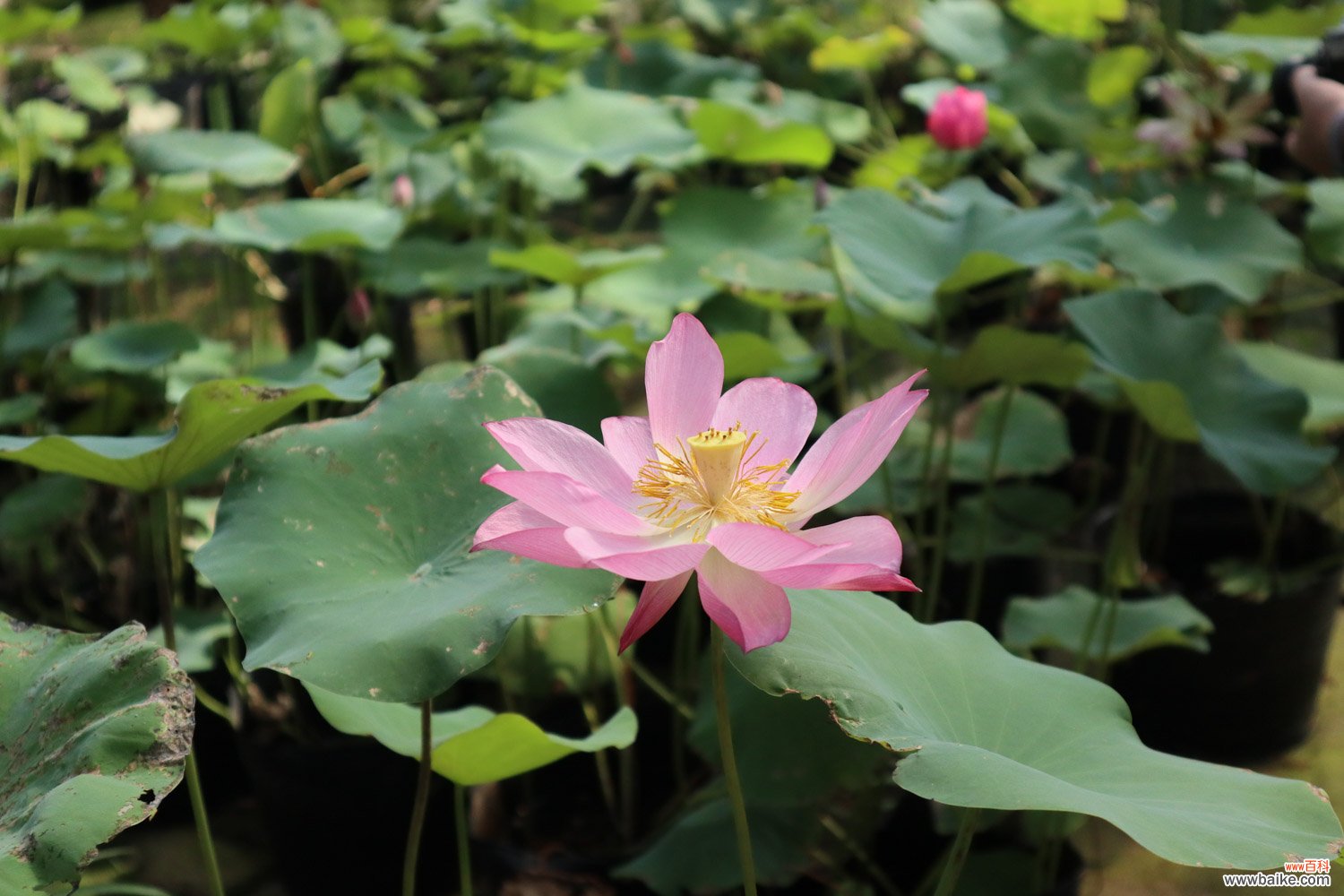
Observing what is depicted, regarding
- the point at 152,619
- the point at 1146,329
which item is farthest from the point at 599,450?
the point at 152,619

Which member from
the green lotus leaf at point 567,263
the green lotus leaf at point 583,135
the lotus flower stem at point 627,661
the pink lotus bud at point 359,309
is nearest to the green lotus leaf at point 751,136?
the green lotus leaf at point 583,135

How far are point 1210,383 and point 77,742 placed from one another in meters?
1.17

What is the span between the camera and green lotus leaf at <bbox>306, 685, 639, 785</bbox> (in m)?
0.72

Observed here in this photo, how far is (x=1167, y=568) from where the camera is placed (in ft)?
5.62

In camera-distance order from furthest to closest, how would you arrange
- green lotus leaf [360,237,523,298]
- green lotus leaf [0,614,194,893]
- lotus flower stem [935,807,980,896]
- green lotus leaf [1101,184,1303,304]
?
1. green lotus leaf [360,237,523,298]
2. green lotus leaf [1101,184,1303,304]
3. lotus flower stem [935,807,980,896]
4. green lotus leaf [0,614,194,893]

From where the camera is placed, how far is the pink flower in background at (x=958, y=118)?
5.37ft

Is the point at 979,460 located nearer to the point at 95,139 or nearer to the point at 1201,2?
the point at 1201,2

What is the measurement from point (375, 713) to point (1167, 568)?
1301mm

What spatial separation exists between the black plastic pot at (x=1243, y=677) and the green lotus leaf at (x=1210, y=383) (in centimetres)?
32

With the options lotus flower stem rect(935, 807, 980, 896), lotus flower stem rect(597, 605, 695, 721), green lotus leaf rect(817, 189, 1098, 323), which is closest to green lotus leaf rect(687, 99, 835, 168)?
green lotus leaf rect(817, 189, 1098, 323)

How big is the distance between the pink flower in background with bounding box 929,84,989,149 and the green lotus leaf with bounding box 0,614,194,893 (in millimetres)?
1356

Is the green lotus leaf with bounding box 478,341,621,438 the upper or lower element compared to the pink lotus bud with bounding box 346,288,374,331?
upper

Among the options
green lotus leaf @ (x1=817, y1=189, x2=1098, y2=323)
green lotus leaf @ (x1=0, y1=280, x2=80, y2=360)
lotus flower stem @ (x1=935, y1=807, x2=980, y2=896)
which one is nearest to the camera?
lotus flower stem @ (x1=935, y1=807, x2=980, y2=896)

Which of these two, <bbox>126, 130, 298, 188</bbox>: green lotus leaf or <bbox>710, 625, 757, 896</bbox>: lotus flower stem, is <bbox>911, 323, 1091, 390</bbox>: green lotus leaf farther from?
<bbox>126, 130, 298, 188</bbox>: green lotus leaf
